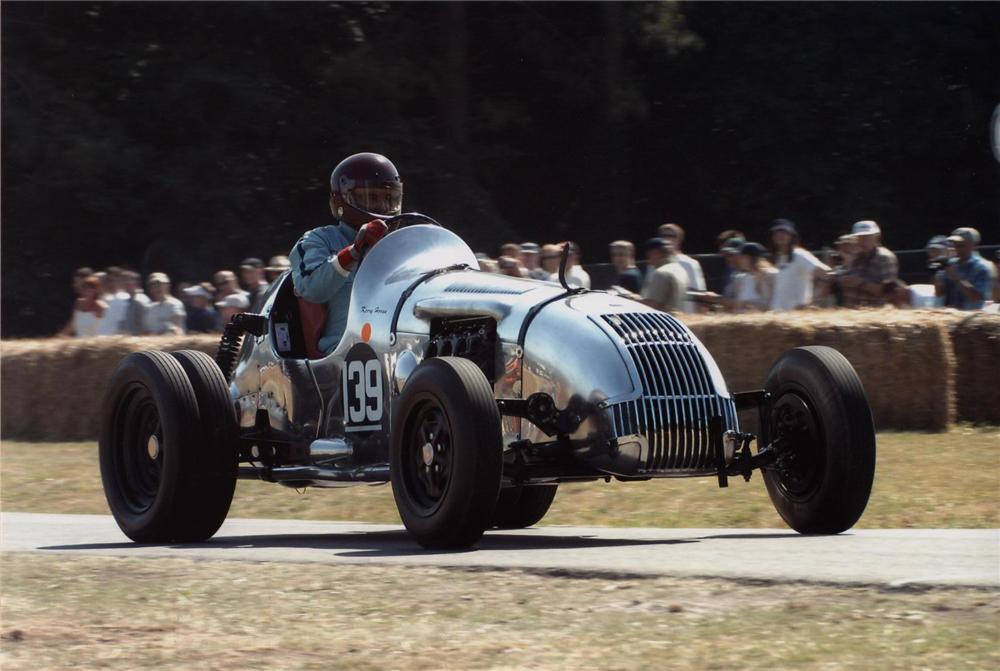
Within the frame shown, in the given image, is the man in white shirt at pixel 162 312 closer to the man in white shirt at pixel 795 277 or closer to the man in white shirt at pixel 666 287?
the man in white shirt at pixel 666 287

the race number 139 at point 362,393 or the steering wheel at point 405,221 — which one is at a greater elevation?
the steering wheel at point 405,221

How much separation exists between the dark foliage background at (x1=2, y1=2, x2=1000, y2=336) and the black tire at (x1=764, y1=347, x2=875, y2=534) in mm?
19917

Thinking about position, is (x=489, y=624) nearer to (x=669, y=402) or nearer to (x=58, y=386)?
(x=669, y=402)

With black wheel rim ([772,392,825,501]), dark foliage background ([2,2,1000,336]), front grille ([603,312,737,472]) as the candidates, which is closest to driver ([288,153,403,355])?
front grille ([603,312,737,472])

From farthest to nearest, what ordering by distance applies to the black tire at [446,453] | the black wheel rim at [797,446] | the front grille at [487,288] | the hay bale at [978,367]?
the hay bale at [978,367] → the front grille at [487,288] → the black wheel rim at [797,446] → the black tire at [446,453]

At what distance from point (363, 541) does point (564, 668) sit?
3.92 m

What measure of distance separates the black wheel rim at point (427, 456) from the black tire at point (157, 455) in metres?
1.38

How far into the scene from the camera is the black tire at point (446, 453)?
736 centimetres

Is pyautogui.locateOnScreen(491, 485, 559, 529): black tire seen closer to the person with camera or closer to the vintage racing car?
the vintage racing car

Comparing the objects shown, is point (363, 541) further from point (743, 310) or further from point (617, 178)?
point (617, 178)

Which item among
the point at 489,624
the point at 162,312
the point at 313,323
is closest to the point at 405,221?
the point at 313,323

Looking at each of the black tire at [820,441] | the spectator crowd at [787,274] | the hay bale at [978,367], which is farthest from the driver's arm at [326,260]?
the hay bale at [978,367]

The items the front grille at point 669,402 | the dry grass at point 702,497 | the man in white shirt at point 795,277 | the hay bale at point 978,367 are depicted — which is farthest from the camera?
the man in white shirt at point 795,277

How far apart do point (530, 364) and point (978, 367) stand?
660 centimetres
